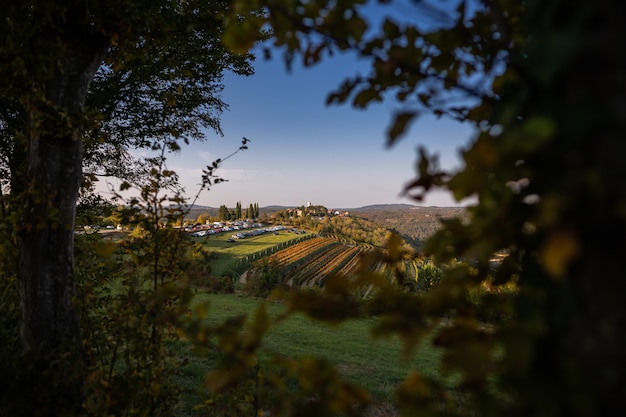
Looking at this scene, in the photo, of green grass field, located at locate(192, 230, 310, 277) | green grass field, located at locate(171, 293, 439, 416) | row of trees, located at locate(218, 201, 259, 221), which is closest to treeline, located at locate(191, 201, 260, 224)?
row of trees, located at locate(218, 201, 259, 221)

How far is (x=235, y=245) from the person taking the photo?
6138cm

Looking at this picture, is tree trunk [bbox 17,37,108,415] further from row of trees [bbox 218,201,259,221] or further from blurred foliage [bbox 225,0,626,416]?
row of trees [bbox 218,201,259,221]

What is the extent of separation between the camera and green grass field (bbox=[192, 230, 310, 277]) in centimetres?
4988

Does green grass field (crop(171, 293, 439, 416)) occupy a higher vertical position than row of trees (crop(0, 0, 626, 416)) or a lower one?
lower

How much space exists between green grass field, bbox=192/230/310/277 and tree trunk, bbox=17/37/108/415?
45.2 meters

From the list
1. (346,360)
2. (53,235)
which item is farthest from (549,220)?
(346,360)

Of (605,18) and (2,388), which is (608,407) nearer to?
(605,18)

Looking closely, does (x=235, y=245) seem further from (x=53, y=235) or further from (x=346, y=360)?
(x=53, y=235)

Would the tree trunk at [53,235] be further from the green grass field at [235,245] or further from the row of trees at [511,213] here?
the green grass field at [235,245]

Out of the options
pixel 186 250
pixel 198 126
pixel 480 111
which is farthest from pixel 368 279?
pixel 198 126

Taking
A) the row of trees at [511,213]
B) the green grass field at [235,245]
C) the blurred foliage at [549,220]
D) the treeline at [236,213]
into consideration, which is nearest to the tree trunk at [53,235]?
the row of trees at [511,213]

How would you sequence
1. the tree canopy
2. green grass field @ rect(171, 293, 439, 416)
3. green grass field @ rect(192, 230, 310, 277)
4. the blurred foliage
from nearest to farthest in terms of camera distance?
1. the blurred foliage
2. the tree canopy
3. green grass field @ rect(171, 293, 439, 416)
4. green grass field @ rect(192, 230, 310, 277)

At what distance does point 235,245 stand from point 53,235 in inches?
2393

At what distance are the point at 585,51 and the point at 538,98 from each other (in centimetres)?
14
